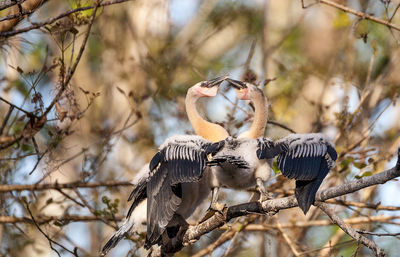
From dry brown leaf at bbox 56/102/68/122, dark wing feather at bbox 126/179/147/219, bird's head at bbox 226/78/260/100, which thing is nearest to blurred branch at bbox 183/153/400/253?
dark wing feather at bbox 126/179/147/219

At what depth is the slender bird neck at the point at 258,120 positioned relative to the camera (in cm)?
421

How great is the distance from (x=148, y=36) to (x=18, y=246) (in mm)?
3961

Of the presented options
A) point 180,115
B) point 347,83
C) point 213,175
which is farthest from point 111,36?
point 213,175

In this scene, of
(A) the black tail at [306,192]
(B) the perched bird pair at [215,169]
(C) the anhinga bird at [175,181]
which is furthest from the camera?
(C) the anhinga bird at [175,181]

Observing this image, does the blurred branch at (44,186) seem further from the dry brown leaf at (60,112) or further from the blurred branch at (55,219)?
the dry brown leaf at (60,112)

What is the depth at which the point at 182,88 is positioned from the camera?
772 cm

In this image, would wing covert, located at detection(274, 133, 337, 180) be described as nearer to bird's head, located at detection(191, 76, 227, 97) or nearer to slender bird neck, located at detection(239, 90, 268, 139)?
slender bird neck, located at detection(239, 90, 268, 139)

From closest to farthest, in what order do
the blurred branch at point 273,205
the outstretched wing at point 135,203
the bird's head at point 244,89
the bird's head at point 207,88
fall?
the blurred branch at point 273,205 → the outstretched wing at point 135,203 → the bird's head at point 244,89 → the bird's head at point 207,88

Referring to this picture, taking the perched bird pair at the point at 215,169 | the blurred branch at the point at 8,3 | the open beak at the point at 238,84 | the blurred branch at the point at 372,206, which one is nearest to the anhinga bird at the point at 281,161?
the perched bird pair at the point at 215,169

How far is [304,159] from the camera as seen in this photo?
3502mm

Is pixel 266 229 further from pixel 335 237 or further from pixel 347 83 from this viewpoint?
pixel 347 83

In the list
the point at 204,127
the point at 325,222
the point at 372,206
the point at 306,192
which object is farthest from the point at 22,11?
Answer: the point at 325,222

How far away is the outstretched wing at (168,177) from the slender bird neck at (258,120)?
510mm

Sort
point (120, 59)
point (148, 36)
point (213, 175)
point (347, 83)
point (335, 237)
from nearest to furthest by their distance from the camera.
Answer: point (213, 175) → point (335, 237) → point (347, 83) → point (120, 59) → point (148, 36)
